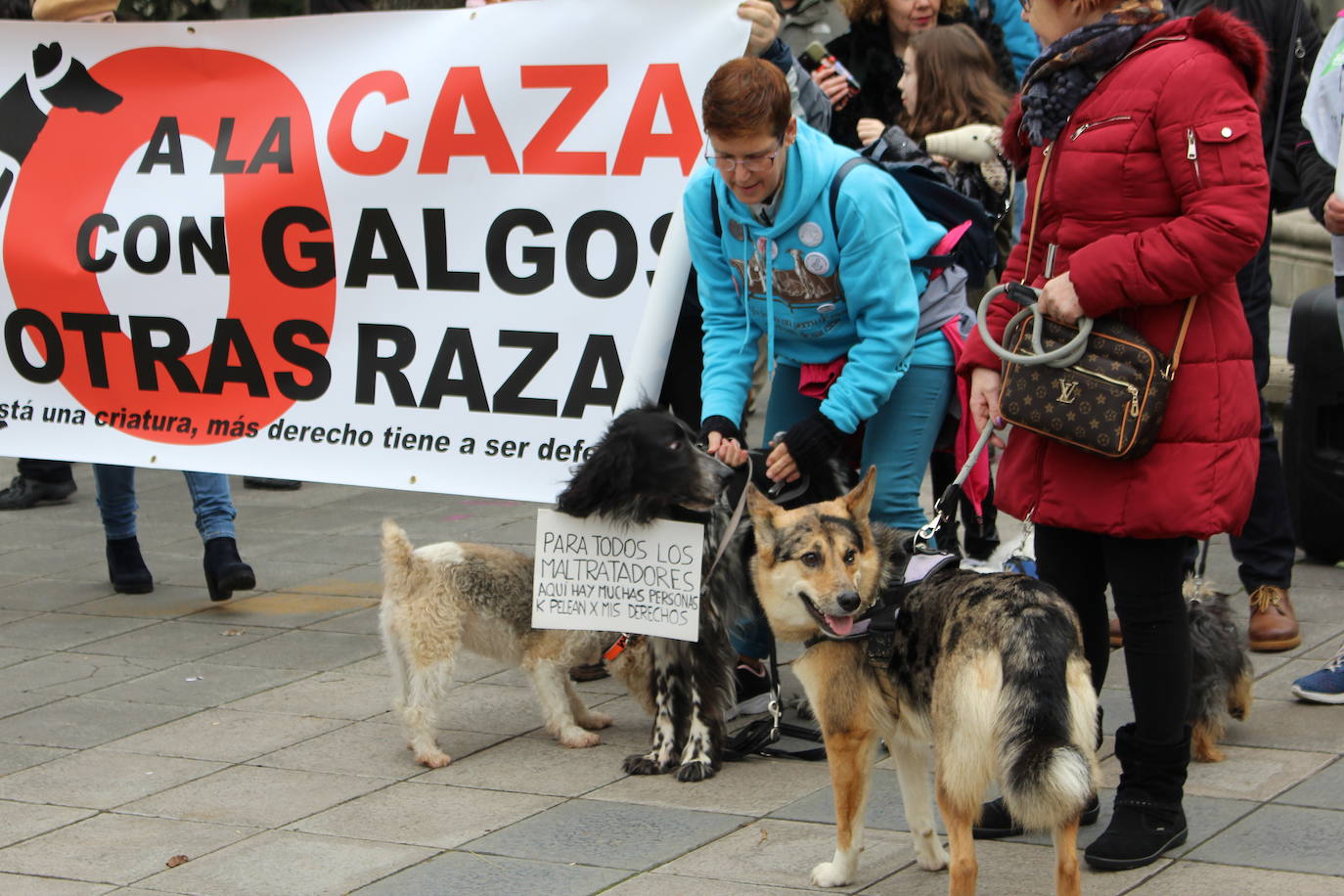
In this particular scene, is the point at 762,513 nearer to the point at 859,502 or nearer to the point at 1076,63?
the point at 859,502

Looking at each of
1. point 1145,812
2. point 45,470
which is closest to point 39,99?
point 45,470

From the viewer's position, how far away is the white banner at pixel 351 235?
5.77m

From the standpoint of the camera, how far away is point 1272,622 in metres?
5.71

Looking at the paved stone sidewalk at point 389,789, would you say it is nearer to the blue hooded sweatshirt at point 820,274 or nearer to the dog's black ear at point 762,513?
the dog's black ear at point 762,513

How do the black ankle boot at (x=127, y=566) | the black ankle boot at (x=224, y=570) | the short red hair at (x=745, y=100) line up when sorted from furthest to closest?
1. the black ankle boot at (x=127, y=566)
2. the black ankle boot at (x=224, y=570)
3. the short red hair at (x=745, y=100)

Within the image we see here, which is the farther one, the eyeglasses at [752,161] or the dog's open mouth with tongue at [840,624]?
the eyeglasses at [752,161]

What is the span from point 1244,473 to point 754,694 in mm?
2232

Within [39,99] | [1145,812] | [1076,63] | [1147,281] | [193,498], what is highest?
[39,99]

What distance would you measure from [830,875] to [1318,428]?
12.3 feet

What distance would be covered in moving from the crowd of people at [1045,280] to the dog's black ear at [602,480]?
1.22 feet

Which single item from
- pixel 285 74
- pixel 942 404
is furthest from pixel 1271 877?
pixel 285 74

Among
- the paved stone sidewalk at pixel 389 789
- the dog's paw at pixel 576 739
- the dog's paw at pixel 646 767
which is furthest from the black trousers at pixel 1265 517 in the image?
the dog's paw at pixel 576 739

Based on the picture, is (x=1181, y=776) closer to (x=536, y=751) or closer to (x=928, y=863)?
(x=928, y=863)

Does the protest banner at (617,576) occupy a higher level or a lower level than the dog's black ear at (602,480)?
lower
